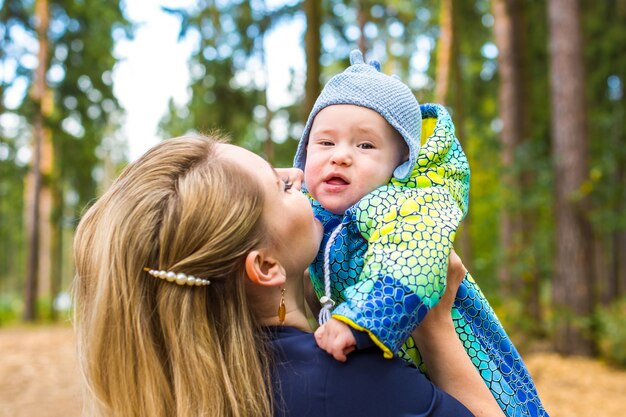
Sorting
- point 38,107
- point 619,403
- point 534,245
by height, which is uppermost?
point 38,107

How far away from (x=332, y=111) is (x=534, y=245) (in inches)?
406

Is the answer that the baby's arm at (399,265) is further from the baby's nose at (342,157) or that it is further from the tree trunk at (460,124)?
the tree trunk at (460,124)

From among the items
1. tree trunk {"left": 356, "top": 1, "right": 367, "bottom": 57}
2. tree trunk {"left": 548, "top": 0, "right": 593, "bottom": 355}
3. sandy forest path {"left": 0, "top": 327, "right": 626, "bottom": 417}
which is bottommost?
sandy forest path {"left": 0, "top": 327, "right": 626, "bottom": 417}

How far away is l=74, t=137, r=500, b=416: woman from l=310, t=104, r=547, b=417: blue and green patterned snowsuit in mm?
137

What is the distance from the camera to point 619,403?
26.7ft

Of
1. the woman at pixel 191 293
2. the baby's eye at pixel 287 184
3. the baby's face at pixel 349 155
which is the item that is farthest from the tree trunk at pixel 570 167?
the woman at pixel 191 293

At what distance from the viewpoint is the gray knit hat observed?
1.97 metres

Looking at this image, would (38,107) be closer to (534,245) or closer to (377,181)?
Answer: (534,245)

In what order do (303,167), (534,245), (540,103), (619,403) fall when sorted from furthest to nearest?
1. (540,103)
2. (534,245)
3. (619,403)
4. (303,167)

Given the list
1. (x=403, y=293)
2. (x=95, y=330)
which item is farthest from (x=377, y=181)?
(x=95, y=330)

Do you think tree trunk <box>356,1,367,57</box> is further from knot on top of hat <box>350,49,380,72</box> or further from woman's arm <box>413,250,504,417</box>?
woman's arm <box>413,250,504,417</box>

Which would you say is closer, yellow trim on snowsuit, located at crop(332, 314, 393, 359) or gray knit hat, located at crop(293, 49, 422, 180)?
yellow trim on snowsuit, located at crop(332, 314, 393, 359)

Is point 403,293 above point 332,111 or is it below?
below

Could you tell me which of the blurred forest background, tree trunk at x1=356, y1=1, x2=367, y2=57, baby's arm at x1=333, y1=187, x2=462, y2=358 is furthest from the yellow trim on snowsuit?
tree trunk at x1=356, y1=1, x2=367, y2=57
